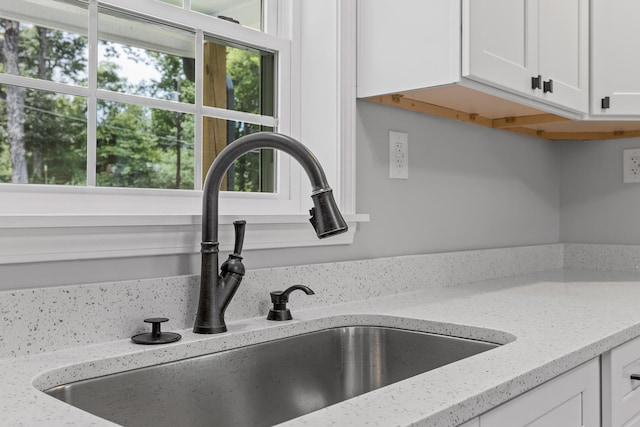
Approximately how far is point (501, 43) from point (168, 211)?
3.16 feet

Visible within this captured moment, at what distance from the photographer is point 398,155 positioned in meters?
1.76

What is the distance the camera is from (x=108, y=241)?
1.08 metres

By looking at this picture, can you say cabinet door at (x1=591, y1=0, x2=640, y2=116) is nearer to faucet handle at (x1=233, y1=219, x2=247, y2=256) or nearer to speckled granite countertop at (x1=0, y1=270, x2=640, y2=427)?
speckled granite countertop at (x1=0, y1=270, x2=640, y2=427)

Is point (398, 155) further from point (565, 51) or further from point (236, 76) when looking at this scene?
point (565, 51)

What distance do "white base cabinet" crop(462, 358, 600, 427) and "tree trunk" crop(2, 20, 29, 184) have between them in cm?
152

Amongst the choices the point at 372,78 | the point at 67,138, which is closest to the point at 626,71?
the point at 372,78

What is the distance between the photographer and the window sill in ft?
3.18

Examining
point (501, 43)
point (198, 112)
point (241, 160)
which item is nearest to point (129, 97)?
point (198, 112)

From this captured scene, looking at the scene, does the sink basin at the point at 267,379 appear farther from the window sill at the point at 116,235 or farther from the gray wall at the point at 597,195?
the gray wall at the point at 597,195

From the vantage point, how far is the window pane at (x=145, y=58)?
141 cm

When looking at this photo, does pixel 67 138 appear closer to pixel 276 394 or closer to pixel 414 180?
pixel 414 180

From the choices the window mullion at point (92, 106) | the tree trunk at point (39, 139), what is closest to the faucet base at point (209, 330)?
the window mullion at point (92, 106)

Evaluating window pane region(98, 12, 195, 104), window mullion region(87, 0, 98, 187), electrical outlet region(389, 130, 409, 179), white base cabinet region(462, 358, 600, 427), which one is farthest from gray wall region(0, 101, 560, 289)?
white base cabinet region(462, 358, 600, 427)

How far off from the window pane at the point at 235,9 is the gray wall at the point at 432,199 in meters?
0.38
